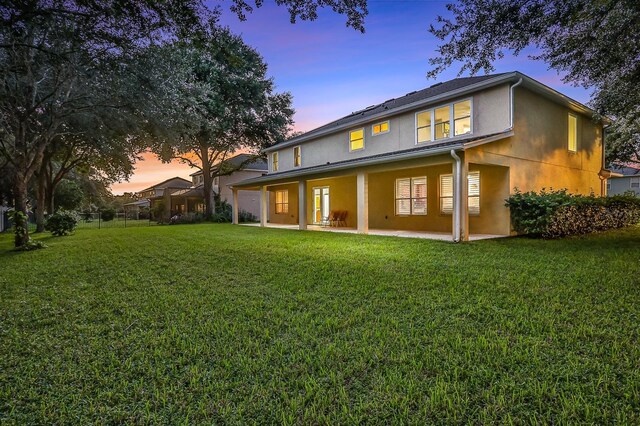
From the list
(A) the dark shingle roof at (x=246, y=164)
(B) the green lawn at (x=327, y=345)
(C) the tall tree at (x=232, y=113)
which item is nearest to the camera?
(B) the green lawn at (x=327, y=345)

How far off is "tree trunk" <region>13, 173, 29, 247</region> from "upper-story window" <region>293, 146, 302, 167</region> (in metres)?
11.6

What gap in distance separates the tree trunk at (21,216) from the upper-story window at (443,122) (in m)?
13.1

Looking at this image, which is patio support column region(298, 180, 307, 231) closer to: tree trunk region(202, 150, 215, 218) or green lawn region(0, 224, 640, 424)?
green lawn region(0, 224, 640, 424)

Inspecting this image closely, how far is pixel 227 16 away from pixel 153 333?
501 cm

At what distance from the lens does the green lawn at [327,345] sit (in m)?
2.10

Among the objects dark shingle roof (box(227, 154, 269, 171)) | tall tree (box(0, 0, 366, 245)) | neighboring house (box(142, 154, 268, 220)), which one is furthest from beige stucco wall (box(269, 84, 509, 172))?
dark shingle roof (box(227, 154, 269, 171))

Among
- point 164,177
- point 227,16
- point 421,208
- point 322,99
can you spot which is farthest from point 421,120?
point 164,177

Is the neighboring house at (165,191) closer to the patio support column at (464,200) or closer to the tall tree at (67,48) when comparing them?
Answer: the tall tree at (67,48)

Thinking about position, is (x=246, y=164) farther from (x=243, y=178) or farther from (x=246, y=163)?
(x=243, y=178)

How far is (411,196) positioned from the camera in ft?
44.0

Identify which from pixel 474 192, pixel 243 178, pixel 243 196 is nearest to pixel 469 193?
pixel 474 192

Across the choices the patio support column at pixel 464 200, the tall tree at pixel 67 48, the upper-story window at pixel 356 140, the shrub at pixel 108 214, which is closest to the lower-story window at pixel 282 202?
the upper-story window at pixel 356 140

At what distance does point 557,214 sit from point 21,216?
51.9 feet

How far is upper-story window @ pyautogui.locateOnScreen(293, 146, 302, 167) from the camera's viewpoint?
18594 mm
